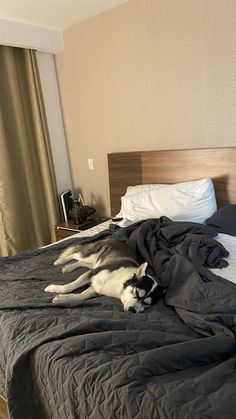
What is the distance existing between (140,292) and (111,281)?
211 millimetres

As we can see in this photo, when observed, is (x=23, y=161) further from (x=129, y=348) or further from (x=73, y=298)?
(x=129, y=348)

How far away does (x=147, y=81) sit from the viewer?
2699 millimetres

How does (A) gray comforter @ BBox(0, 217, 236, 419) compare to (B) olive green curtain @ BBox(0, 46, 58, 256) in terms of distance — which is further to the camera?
(B) olive green curtain @ BBox(0, 46, 58, 256)

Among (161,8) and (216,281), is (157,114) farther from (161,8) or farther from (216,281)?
(216,281)

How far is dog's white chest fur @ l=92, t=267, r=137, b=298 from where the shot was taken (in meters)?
1.44

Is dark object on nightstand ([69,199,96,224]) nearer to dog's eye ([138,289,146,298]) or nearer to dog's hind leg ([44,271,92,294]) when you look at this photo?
dog's hind leg ([44,271,92,294])

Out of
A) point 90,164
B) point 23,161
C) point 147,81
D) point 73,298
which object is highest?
point 147,81

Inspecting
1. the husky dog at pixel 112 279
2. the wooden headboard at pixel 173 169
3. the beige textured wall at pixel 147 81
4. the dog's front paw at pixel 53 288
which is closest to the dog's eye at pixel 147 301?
the husky dog at pixel 112 279

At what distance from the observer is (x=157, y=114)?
8.89ft

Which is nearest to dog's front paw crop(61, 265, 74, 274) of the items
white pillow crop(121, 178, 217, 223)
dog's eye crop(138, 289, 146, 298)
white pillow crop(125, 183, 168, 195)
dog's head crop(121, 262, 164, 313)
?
dog's head crop(121, 262, 164, 313)

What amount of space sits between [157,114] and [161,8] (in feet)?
2.61

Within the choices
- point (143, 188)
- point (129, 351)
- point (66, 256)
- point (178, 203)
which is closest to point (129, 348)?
point (129, 351)

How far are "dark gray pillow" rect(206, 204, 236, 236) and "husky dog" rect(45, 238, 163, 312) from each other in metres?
0.67

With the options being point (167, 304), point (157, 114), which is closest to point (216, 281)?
point (167, 304)
